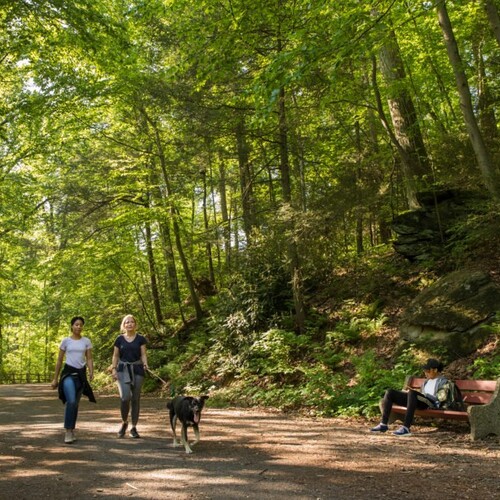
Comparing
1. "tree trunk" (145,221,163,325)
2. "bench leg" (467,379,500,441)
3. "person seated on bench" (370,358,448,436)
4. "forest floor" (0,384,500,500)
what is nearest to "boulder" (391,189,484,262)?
"person seated on bench" (370,358,448,436)

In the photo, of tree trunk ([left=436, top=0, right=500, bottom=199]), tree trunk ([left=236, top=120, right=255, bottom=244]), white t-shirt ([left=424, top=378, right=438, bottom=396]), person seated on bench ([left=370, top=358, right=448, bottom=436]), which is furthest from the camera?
tree trunk ([left=236, top=120, right=255, bottom=244])

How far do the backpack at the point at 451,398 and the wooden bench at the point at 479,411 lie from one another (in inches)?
5.5

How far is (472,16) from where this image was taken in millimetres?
13047

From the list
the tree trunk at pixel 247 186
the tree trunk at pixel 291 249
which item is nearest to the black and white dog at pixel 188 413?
the tree trunk at pixel 291 249

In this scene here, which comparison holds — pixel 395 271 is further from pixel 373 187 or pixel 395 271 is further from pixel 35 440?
pixel 35 440

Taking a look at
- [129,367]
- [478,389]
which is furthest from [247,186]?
[478,389]

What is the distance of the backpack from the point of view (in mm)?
7188

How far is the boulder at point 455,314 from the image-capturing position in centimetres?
949

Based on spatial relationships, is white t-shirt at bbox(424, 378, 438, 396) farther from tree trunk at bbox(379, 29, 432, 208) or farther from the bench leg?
tree trunk at bbox(379, 29, 432, 208)

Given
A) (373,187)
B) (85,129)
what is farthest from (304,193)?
(85,129)

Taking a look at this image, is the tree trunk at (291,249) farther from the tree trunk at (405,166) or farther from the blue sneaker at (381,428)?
the blue sneaker at (381,428)

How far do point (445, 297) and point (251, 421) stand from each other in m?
4.93

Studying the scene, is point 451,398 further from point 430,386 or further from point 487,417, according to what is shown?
point 487,417

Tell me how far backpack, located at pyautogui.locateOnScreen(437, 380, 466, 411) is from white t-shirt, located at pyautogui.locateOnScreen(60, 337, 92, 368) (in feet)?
18.0
